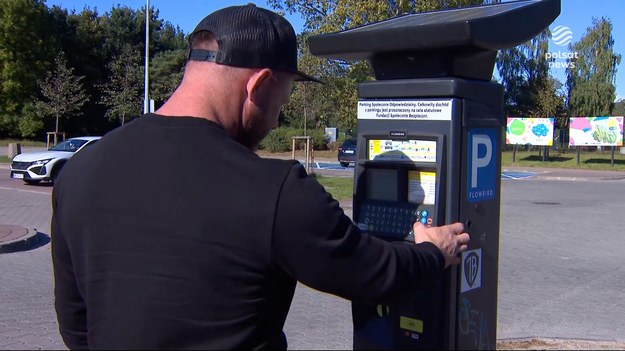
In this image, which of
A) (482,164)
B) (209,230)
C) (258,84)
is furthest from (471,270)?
(209,230)

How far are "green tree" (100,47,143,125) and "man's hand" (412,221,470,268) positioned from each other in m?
39.0

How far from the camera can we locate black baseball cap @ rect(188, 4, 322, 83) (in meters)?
1.79

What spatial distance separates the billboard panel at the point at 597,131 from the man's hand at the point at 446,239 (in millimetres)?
33048

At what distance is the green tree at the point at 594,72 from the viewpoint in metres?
49.2

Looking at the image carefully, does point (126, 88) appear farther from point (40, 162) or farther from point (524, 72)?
point (524, 72)

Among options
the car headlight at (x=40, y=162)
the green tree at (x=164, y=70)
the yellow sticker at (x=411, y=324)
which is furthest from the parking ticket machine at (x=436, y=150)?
the green tree at (x=164, y=70)

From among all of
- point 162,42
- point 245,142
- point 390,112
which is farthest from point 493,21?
point 162,42

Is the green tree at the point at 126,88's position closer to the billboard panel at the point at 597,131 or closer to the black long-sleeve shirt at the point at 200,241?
the billboard panel at the point at 597,131

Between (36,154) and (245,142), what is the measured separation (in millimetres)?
18312

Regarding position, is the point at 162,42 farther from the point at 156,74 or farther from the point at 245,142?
the point at 245,142

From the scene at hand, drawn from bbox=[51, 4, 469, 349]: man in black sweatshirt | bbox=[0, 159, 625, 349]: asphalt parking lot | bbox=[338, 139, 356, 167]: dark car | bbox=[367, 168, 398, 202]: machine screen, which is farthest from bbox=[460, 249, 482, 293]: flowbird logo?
bbox=[338, 139, 356, 167]: dark car

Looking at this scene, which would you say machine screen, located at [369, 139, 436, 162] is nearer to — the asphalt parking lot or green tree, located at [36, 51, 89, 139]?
the asphalt parking lot

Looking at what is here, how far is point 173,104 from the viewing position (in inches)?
72.5

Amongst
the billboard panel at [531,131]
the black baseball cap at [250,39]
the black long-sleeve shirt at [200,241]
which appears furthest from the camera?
the billboard panel at [531,131]
